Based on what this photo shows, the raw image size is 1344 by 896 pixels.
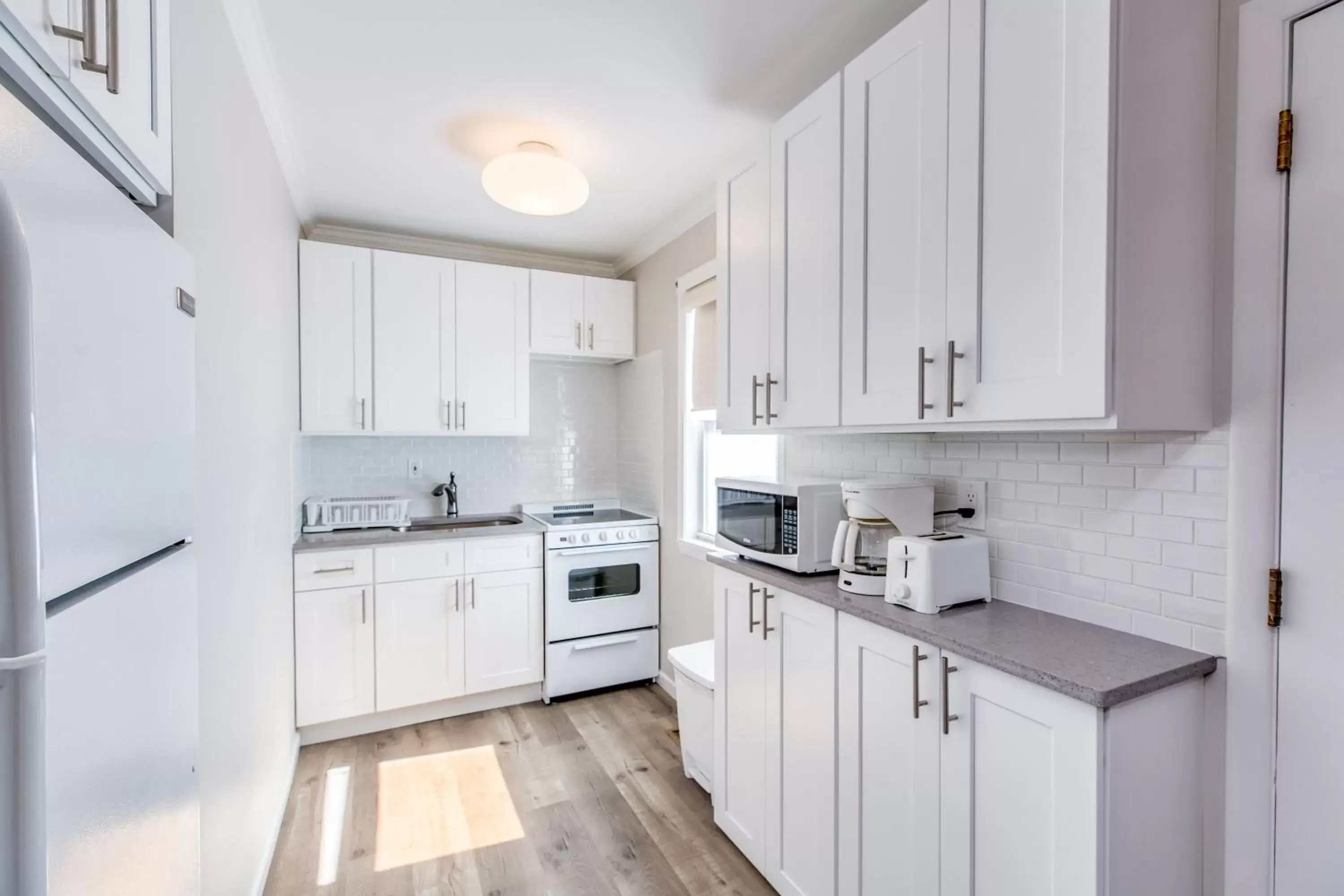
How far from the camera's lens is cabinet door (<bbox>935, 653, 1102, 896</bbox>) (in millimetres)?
1068

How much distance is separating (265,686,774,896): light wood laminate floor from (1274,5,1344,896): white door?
1389 mm

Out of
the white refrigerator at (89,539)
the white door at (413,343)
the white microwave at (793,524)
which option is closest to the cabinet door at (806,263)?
the white microwave at (793,524)

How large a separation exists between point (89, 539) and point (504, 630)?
8.89ft

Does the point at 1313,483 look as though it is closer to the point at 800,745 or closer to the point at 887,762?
the point at 887,762

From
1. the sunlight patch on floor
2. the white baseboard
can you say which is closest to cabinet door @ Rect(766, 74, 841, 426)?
the sunlight patch on floor

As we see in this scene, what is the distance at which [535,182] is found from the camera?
2.32 metres

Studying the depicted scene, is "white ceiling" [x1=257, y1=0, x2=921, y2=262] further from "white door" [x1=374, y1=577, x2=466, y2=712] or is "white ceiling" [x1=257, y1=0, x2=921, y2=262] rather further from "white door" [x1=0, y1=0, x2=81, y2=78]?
"white door" [x1=374, y1=577, x2=466, y2=712]

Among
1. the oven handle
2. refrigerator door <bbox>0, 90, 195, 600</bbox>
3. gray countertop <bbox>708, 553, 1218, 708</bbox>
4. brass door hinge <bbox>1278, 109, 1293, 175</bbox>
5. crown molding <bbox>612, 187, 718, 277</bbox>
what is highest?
crown molding <bbox>612, 187, 718, 277</bbox>

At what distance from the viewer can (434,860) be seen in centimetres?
210

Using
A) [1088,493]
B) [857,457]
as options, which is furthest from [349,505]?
[1088,493]

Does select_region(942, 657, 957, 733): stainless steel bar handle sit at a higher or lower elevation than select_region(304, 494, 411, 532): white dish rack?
lower

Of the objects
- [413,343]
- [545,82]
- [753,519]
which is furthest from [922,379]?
[413,343]

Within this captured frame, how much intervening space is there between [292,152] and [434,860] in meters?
2.77

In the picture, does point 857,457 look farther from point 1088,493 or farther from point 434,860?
point 434,860
